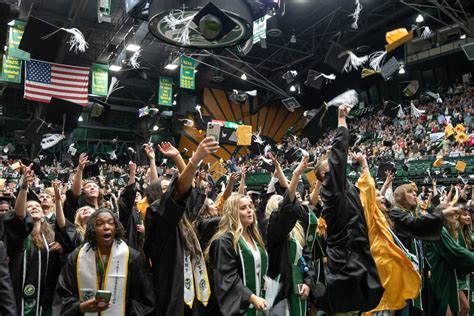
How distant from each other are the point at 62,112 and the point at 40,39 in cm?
109

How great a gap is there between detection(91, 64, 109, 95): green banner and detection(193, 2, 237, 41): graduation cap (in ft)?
44.3

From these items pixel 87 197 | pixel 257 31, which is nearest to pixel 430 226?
pixel 87 197

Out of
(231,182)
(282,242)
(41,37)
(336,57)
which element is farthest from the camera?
(336,57)

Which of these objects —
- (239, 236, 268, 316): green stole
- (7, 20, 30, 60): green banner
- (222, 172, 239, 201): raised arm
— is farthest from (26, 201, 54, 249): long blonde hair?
→ (7, 20, 30, 60): green banner

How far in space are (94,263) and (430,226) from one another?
320cm

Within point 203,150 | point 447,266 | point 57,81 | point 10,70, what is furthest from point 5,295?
point 10,70

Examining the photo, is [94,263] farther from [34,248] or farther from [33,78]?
[33,78]

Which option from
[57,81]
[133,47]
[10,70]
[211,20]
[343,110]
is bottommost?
[343,110]

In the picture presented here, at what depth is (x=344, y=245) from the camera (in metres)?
3.19

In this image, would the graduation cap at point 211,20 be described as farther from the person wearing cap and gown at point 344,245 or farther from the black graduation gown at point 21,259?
the black graduation gown at point 21,259

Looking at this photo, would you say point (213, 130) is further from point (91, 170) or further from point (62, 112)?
point (62, 112)

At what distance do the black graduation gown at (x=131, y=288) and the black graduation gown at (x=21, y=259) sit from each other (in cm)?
69

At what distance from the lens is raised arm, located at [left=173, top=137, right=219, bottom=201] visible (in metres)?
2.51

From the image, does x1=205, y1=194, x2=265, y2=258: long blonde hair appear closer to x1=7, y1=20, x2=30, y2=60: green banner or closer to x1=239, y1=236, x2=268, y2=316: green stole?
x1=239, y1=236, x2=268, y2=316: green stole
